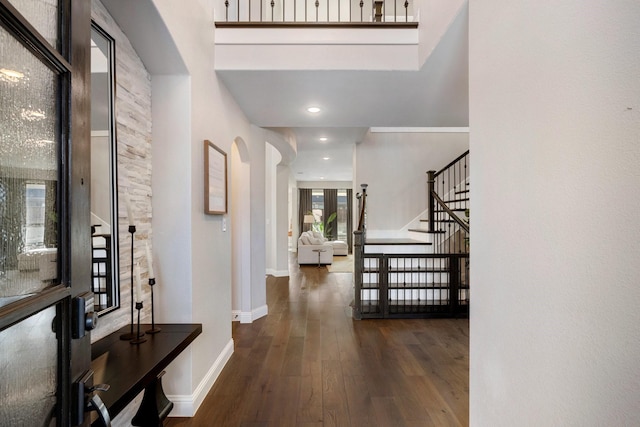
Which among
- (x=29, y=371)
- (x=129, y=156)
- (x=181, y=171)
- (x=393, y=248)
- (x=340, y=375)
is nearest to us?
(x=29, y=371)

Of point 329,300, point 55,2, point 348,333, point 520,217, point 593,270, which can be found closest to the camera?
point 55,2

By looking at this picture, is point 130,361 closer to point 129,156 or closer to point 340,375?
point 129,156

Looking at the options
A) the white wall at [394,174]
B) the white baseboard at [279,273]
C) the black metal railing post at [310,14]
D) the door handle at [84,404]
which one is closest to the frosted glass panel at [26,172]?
the door handle at [84,404]

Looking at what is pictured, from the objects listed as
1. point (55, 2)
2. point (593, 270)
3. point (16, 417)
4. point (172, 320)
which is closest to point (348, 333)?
point (172, 320)

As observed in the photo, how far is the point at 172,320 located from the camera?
203 centimetres

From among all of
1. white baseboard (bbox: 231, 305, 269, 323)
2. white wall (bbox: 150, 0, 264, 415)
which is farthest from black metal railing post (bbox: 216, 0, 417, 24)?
white baseboard (bbox: 231, 305, 269, 323)

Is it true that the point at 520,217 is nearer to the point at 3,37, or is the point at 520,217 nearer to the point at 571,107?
the point at 571,107

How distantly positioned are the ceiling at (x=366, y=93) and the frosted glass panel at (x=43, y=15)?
1809mm

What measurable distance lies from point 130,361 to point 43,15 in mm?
1298

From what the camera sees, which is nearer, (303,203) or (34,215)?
(34,215)

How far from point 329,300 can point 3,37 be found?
4715 millimetres

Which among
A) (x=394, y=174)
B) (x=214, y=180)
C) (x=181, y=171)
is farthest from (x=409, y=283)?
(x=181, y=171)

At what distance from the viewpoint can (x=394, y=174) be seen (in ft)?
19.4

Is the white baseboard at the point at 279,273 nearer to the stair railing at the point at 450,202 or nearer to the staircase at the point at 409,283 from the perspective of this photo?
the staircase at the point at 409,283
